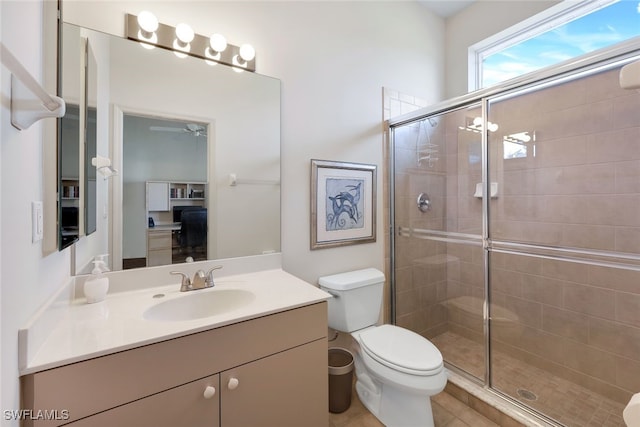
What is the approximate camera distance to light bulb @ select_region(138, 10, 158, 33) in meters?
1.24

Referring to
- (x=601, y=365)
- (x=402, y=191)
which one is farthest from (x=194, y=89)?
(x=601, y=365)

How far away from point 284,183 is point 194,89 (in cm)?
67

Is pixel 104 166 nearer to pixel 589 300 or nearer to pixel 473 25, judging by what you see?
pixel 589 300

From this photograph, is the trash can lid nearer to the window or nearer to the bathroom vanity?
the bathroom vanity

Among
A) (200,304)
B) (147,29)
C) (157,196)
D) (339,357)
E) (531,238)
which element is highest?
(147,29)

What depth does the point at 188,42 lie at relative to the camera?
136cm

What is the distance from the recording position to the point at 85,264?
1.16m

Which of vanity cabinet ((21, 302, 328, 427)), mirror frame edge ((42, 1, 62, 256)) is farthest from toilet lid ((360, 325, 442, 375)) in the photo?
mirror frame edge ((42, 1, 62, 256))

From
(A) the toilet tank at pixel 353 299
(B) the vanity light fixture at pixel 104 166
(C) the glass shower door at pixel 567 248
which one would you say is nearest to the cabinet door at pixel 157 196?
(B) the vanity light fixture at pixel 104 166

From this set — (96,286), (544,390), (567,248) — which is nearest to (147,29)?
(96,286)

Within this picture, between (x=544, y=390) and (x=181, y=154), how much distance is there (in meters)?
2.52

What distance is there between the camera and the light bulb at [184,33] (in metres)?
1.32

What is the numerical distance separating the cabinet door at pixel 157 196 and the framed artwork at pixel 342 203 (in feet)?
2.68
